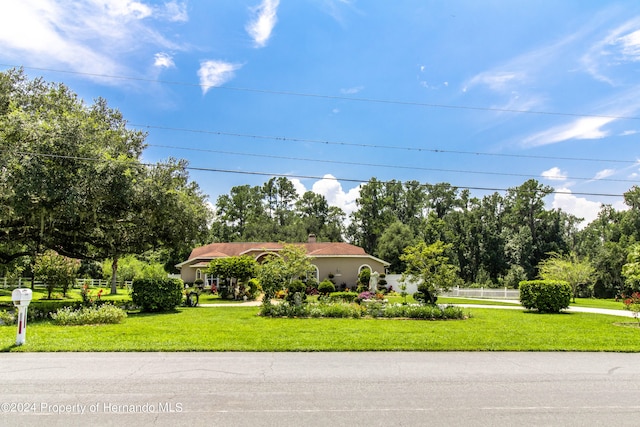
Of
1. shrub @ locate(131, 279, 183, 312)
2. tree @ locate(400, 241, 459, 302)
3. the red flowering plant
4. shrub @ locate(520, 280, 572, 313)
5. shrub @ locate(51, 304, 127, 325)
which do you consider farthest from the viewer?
shrub @ locate(520, 280, 572, 313)

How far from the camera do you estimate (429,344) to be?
32.3 ft

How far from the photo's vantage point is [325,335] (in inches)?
432

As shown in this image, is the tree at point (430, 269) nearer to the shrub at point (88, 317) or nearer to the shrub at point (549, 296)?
the shrub at point (549, 296)

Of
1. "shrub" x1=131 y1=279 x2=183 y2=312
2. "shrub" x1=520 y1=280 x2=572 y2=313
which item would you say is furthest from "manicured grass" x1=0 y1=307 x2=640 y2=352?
"shrub" x1=520 y1=280 x2=572 y2=313

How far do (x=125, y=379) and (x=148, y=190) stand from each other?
1060 cm

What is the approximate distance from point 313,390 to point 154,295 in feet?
43.2

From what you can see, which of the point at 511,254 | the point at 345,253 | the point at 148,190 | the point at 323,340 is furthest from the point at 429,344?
the point at 511,254

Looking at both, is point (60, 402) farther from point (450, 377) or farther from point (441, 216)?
point (441, 216)

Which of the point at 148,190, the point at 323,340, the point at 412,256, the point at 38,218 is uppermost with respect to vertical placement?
the point at 148,190

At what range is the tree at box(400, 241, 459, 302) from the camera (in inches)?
640

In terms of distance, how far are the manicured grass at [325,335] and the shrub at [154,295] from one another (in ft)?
8.08

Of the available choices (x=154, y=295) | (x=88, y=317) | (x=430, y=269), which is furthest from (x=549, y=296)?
(x=88, y=317)

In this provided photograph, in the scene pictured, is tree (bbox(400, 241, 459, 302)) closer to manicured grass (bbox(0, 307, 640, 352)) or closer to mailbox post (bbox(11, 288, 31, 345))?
manicured grass (bbox(0, 307, 640, 352))

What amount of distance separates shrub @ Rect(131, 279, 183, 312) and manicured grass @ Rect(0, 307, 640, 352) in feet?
8.08
